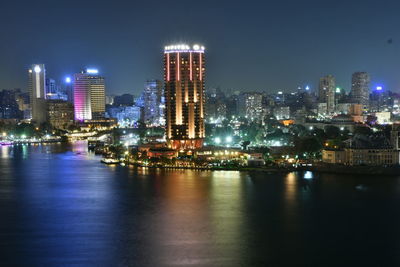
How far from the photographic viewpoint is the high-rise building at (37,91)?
3306 cm

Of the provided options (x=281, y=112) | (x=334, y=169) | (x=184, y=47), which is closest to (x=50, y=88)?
(x=281, y=112)

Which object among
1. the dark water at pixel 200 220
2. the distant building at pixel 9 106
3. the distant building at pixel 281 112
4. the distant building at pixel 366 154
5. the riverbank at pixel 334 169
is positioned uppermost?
the distant building at pixel 9 106

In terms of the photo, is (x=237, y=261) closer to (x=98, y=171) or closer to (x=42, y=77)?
(x=98, y=171)

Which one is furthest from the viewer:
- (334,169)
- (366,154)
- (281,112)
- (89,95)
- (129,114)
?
(129,114)

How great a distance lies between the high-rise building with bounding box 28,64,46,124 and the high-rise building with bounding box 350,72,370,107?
1940 centimetres

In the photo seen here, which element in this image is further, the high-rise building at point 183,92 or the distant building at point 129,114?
the distant building at point 129,114

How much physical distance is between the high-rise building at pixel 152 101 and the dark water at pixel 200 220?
23531 millimetres

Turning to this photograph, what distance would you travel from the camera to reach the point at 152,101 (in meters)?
36.8

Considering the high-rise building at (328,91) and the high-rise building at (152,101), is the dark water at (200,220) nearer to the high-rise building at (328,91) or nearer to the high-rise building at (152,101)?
the high-rise building at (152,101)

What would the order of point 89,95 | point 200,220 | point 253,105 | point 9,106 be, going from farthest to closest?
point 9,106 < point 253,105 < point 89,95 < point 200,220

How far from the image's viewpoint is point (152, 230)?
287 inches

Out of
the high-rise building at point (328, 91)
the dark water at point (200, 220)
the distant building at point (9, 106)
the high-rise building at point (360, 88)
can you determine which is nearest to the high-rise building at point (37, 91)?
the distant building at point (9, 106)

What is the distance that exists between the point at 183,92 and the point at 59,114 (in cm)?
1741

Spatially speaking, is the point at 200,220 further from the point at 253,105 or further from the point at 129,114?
the point at 129,114
